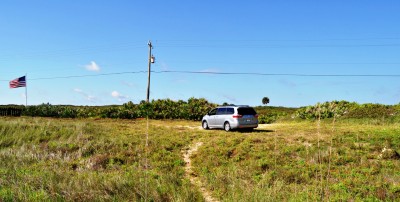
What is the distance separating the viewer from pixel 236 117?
74.5 feet

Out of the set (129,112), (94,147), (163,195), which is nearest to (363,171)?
(163,195)

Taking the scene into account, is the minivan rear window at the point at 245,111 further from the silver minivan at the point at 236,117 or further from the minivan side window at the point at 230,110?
the minivan side window at the point at 230,110

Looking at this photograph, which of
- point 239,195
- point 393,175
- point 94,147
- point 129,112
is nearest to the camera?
point 239,195

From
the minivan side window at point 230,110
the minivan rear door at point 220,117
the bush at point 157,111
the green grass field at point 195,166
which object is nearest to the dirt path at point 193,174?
the green grass field at point 195,166

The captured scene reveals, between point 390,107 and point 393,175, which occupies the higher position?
point 390,107

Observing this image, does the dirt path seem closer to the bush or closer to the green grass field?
the green grass field

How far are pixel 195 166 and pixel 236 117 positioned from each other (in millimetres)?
9421

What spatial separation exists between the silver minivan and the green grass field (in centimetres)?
281

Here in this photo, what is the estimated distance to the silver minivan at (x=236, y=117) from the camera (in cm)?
2280

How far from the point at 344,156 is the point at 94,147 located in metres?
11.0

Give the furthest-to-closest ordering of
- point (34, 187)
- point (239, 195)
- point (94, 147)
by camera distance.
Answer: point (94, 147) → point (34, 187) → point (239, 195)

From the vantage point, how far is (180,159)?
15000 mm

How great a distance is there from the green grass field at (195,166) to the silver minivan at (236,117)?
111 inches

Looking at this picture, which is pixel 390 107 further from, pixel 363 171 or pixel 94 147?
pixel 94 147
